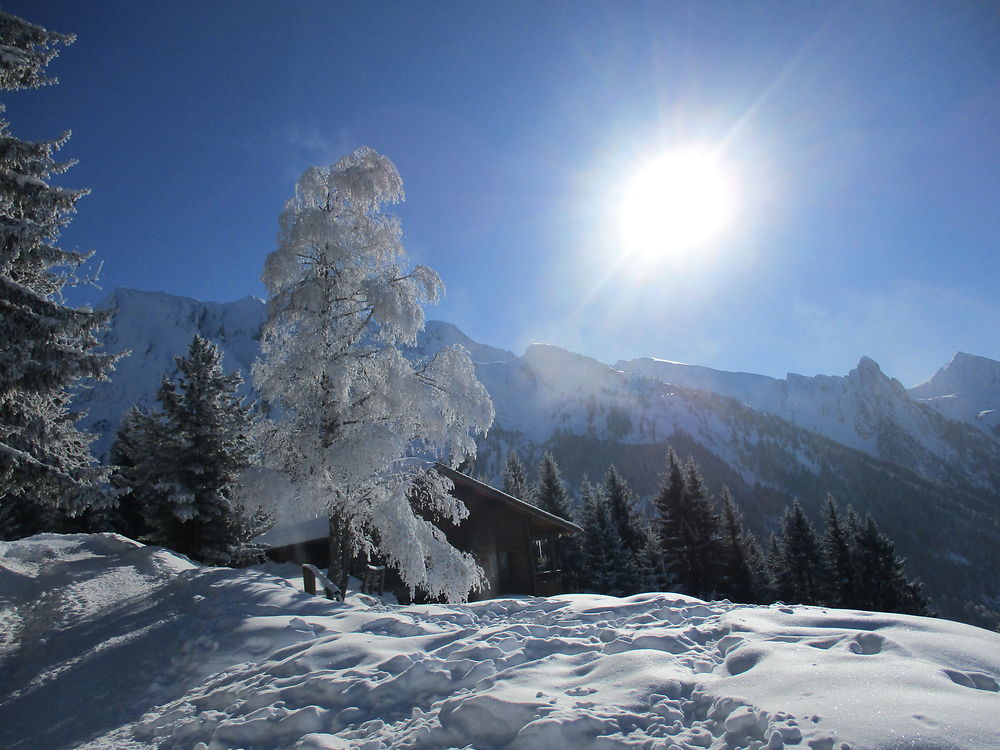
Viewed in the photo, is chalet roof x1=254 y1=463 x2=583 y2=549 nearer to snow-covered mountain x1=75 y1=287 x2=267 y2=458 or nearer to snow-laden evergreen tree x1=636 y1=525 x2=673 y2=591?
snow-laden evergreen tree x1=636 y1=525 x2=673 y2=591

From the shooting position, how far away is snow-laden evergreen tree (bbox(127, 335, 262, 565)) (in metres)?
19.3

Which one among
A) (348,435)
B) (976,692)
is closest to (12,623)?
(348,435)

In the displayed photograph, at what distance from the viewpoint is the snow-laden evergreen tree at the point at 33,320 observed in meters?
8.64

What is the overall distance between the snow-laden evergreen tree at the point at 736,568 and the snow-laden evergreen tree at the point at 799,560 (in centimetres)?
192

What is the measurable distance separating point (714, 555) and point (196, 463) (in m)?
31.4

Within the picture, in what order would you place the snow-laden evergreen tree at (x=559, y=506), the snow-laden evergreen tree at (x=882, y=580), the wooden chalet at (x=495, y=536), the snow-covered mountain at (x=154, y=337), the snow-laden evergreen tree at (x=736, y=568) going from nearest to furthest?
1. the wooden chalet at (x=495, y=536)
2. the snow-laden evergreen tree at (x=882, y=580)
3. the snow-laden evergreen tree at (x=736, y=568)
4. the snow-laden evergreen tree at (x=559, y=506)
5. the snow-covered mountain at (x=154, y=337)

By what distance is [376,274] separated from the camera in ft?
36.9

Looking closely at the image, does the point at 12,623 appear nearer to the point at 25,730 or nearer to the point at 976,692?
the point at 25,730

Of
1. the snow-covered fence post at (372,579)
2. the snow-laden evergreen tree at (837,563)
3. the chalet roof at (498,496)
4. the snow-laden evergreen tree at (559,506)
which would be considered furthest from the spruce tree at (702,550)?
the snow-covered fence post at (372,579)

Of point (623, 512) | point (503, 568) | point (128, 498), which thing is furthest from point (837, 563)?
point (128, 498)

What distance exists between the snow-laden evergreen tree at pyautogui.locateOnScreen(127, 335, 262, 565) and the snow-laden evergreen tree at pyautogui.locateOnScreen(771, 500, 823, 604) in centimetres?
3472

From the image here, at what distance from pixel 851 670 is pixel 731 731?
1195 millimetres

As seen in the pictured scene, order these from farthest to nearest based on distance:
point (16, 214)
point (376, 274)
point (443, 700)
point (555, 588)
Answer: point (555, 588)
point (376, 274)
point (16, 214)
point (443, 700)

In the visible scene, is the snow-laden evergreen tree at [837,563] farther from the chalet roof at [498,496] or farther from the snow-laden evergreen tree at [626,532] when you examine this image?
the chalet roof at [498,496]
